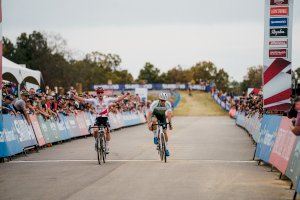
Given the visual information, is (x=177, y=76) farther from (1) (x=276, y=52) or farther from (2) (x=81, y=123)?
(1) (x=276, y=52)

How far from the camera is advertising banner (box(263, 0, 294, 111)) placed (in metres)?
17.0

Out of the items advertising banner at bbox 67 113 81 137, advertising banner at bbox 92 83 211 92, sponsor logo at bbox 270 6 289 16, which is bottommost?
advertising banner at bbox 67 113 81 137

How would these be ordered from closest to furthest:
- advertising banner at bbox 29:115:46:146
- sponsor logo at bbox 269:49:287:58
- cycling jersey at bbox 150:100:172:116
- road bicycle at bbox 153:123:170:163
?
road bicycle at bbox 153:123:170:163
cycling jersey at bbox 150:100:172:116
sponsor logo at bbox 269:49:287:58
advertising banner at bbox 29:115:46:146

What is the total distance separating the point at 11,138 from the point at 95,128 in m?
2.98

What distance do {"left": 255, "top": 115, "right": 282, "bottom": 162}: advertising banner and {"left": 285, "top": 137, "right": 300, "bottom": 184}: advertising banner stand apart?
239 cm

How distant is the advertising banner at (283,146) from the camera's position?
1127cm

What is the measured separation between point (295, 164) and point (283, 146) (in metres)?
1.78

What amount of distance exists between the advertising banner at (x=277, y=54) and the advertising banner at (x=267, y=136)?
2154 millimetres

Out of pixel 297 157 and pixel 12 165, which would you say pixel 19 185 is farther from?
pixel 297 157

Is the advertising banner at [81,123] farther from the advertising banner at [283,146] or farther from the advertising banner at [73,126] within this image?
the advertising banner at [283,146]

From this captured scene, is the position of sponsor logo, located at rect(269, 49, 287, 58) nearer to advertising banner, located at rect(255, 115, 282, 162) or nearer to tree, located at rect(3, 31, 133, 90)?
advertising banner, located at rect(255, 115, 282, 162)

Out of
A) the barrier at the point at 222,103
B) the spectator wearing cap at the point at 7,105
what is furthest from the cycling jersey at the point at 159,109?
the barrier at the point at 222,103

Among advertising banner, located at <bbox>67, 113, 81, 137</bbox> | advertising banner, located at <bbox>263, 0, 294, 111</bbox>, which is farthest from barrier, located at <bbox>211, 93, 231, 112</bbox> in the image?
advertising banner, located at <bbox>263, 0, 294, 111</bbox>

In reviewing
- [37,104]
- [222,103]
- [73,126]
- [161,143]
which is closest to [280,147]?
[161,143]
